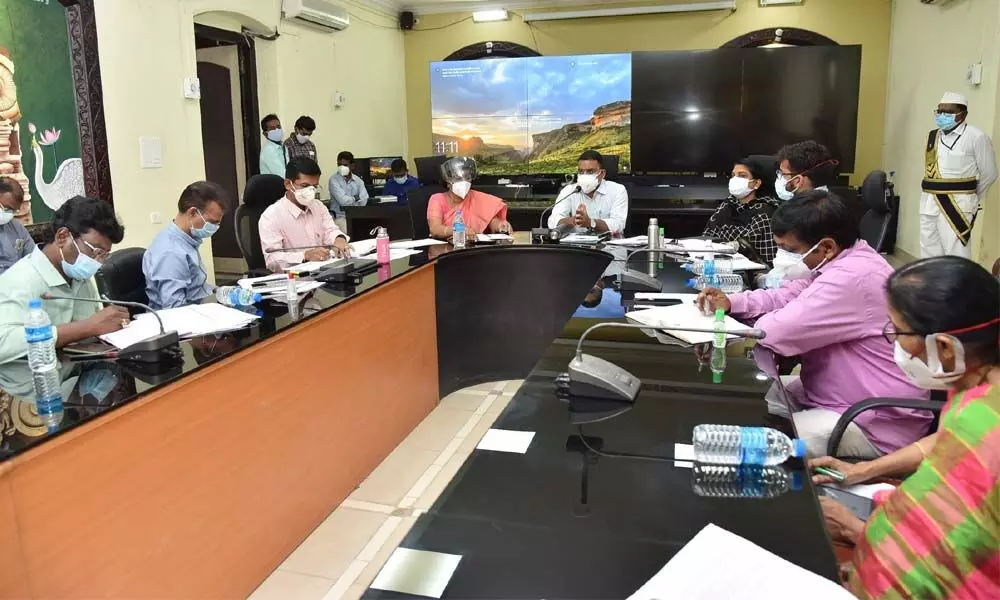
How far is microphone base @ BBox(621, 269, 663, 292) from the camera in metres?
2.72

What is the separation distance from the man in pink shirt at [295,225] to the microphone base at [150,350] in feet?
5.00

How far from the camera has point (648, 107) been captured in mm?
7551

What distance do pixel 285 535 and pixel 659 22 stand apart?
7.40 meters

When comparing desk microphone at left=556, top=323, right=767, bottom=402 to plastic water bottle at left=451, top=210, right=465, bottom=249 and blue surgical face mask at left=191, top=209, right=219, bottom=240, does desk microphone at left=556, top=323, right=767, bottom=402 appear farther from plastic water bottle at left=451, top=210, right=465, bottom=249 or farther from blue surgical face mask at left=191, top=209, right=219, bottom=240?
plastic water bottle at left=451, top=210, right=465, bottom=249

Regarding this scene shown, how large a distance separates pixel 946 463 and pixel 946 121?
4.78m

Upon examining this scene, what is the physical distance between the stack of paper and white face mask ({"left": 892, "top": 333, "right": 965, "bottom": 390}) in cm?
169

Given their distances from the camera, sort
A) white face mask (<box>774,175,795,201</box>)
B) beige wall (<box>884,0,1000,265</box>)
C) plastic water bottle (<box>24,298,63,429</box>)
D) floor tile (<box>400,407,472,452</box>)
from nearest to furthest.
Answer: plastic water bottle (<box>24,298,63,429</box>) → floor tile (<box>400,407,472,452</box>) → white face mask (<box>774,175,795,201</box>) → beige wall (<box>884,0,1000,265</box>)

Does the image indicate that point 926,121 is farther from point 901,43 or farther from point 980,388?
point 980,388

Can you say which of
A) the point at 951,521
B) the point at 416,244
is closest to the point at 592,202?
the point at 416,244

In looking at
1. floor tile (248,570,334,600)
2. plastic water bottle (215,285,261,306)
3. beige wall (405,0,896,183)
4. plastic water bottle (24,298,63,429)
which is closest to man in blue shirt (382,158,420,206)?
beige wall (405,0,896,183)

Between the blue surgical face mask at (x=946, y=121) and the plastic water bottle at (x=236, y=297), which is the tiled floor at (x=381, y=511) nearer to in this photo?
the plastic water bottle at (x=236, y=297)

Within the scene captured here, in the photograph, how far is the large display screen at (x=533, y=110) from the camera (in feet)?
25.2

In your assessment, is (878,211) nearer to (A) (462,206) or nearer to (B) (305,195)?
(A) (462,206)

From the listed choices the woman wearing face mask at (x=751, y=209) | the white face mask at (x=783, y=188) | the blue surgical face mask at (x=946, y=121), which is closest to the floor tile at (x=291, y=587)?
the woman wearing face mask at (x=751, y=209)
